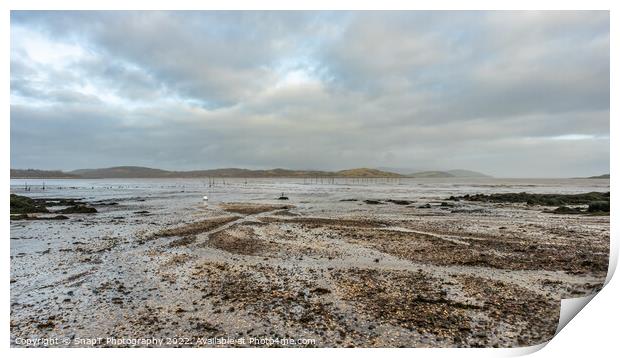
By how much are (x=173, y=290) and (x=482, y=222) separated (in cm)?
1416

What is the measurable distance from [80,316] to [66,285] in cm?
181

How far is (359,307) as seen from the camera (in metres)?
5.18

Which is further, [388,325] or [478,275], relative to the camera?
[478,275]

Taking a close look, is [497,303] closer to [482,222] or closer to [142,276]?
[142,276]

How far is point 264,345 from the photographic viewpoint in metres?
4.35

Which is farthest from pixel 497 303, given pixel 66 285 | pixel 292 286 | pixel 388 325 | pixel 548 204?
pixel 548 204

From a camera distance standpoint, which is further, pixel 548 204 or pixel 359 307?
pixel 548 204
